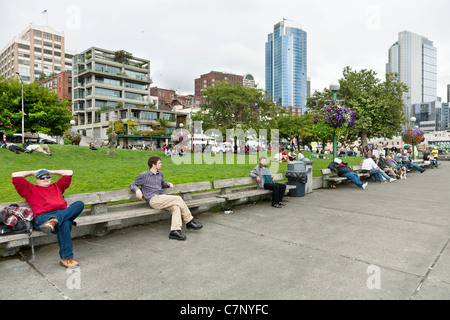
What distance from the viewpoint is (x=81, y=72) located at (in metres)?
72.3

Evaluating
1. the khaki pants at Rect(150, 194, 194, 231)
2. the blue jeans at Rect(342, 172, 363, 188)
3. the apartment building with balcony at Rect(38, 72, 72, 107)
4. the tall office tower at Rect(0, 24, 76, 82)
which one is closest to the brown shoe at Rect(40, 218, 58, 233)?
the khaki pants at Rect(150, 194, 194, 231)

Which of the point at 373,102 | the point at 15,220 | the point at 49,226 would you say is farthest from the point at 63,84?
the point at 49,226

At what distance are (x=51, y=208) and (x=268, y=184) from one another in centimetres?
519

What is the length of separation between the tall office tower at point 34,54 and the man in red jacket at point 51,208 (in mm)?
117448

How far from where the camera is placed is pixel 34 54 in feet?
352

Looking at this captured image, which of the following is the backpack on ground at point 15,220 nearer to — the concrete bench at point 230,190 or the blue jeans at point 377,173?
the concrete bench at point 230,190

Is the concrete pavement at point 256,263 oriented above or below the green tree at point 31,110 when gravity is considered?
below

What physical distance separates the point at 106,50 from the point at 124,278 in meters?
80.9

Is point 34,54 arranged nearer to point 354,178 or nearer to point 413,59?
point 354,178

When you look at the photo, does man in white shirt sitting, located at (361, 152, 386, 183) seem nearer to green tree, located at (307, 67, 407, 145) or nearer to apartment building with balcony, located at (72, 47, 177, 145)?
green tree, located at (307, 67, 407, 145)

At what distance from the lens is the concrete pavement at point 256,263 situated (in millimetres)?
3275

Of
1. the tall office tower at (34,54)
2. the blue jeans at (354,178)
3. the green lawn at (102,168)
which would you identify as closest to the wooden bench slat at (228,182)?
the green lawn at (102,168)

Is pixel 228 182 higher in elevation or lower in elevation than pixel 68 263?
higher

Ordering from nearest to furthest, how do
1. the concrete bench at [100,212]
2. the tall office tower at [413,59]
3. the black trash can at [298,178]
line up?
the concrete bench at [100,212] → the black trash can at [298,178] → the tall office tower at [413,59]
